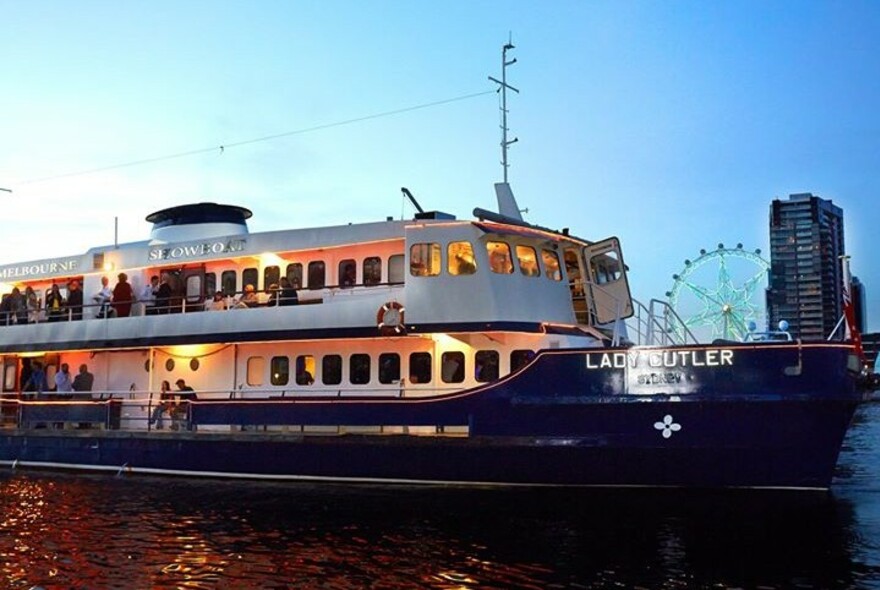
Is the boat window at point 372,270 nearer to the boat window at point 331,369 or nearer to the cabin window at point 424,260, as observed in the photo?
the cabin window at point 424,260

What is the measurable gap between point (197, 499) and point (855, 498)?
38.6ft

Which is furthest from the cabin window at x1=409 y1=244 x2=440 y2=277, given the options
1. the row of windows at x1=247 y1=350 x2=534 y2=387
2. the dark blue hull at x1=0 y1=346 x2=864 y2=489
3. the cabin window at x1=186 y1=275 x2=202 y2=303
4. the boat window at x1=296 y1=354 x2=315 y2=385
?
the cabin window at x1=186 y1=275 x2=202 y2=303

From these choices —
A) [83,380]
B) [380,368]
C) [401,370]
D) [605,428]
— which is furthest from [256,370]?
[605,428]

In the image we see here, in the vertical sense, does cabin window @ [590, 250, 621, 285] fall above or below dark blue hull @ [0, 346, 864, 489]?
above

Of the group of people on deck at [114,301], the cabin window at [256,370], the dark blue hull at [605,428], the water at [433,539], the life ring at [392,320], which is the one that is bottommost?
the water at [433,539]

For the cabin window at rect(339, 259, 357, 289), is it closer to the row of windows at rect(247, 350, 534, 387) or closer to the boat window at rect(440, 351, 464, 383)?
the row of windows at rect(247, 350, 534, 387)

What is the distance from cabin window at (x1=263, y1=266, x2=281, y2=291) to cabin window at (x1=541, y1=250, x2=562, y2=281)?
5.81 metres

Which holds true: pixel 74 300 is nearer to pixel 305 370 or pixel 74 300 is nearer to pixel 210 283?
pixel 210 283

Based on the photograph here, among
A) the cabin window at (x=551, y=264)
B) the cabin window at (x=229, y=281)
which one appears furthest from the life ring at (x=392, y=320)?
the cabin window at (x=229, y=281)

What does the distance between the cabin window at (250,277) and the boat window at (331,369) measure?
275cm

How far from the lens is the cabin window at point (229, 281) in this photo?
1988 cm

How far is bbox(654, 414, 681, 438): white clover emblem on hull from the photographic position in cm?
1417

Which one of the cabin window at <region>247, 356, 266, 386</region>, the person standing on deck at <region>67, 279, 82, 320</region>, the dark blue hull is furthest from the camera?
the person standing on deck at <region>67, 279, 82, 320</region>

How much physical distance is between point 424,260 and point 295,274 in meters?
3.63
